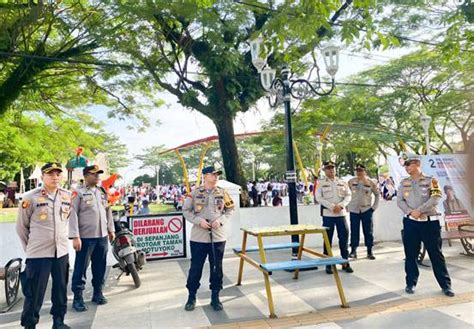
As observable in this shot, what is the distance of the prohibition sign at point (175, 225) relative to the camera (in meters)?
7.17

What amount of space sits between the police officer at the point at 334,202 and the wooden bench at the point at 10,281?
15.4 feet

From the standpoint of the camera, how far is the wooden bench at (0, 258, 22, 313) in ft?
15.0

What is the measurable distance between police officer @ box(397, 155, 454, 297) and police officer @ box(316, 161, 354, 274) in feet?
4.26

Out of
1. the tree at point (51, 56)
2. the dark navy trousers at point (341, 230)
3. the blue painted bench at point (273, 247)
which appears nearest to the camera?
the blue painted bench at point (273, 247)

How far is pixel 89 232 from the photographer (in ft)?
15.2

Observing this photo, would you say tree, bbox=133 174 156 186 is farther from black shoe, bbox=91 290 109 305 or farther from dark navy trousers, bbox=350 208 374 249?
black shoe, bbox=91 290 109 305

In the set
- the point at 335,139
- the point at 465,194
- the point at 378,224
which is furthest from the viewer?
the point at 335,139

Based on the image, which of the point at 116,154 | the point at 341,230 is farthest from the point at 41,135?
the point at 116,154

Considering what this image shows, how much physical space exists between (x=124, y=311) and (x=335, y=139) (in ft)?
85.4

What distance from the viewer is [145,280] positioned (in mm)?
5727

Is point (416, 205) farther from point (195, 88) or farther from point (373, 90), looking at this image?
point (373, 90)

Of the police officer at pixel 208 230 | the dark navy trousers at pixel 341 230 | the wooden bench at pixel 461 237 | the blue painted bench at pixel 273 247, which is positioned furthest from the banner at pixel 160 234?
the wooden bench at pixel 461 237

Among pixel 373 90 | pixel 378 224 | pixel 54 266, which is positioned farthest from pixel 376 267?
pixel 373 90

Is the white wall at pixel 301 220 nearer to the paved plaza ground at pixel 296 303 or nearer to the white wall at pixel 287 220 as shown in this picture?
the white wall at pixel 287 220
